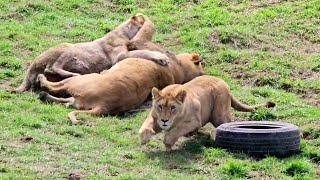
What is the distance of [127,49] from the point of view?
1270cm

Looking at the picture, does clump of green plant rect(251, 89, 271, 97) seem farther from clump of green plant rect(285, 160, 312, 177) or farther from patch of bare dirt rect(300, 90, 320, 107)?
clump of green plant rect(285, 160, 312, 177)

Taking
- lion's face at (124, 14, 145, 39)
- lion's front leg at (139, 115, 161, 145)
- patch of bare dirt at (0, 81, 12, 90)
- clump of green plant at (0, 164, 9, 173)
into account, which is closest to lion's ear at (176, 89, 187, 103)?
lion's front leg at (139, 115, 161, 145)

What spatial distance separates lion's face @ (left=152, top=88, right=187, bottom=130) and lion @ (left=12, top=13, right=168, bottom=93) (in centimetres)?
303

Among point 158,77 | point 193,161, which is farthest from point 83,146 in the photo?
point 158,77

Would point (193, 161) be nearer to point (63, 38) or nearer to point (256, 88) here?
point (256, 88)

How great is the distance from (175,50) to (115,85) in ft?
11.3

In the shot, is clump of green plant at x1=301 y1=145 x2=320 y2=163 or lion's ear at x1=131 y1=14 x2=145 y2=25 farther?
lion's ear at x1=131 y1=14 x2=145 y2=25

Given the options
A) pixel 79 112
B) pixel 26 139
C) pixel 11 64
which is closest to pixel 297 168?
pixel 26 139

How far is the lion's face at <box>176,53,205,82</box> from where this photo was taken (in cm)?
1240

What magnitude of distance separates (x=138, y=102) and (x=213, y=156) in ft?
8.38

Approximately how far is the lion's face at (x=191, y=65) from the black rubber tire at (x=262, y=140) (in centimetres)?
323

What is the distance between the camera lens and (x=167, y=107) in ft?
29.6

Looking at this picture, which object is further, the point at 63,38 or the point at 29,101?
the point at 63,38

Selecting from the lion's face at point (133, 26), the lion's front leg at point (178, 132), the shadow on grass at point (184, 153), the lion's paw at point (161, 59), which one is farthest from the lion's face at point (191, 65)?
the lion's front leg at point (178, 132)
